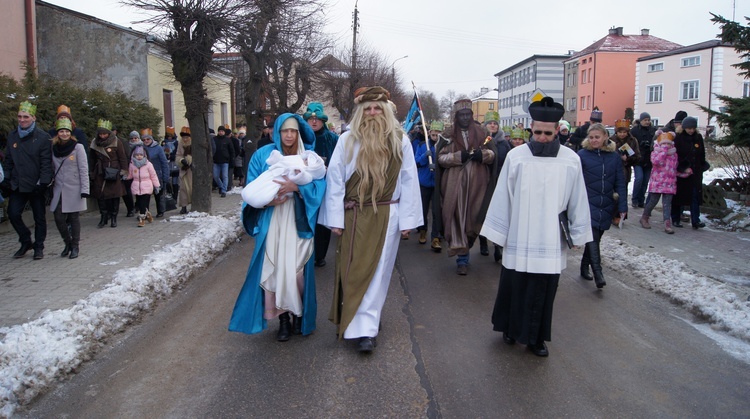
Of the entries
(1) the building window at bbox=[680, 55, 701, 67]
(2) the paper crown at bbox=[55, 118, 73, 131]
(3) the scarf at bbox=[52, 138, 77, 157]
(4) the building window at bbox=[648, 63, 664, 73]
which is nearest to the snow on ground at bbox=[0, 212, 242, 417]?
(3) the scarf at bbox=[52, 138, 77, 157]

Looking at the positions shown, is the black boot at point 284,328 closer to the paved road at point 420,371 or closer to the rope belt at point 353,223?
the paved road at point 420,371

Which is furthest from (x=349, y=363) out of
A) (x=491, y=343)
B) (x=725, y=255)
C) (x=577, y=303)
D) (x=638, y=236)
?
(x=638, y=236)

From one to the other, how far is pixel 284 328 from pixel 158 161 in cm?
837

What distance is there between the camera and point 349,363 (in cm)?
445

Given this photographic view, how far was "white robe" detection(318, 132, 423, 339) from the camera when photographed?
15.4 feet

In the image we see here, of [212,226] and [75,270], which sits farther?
[212,226]

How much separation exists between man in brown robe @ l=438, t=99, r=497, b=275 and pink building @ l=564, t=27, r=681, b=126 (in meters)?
53.3

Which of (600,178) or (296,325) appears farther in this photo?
(600,178)

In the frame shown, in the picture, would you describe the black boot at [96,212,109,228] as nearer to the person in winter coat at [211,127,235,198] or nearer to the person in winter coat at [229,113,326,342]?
the person in winter coat at [211,127,235,198]

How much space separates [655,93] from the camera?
160ft

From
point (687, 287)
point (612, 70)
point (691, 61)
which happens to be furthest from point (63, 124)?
point (612, 70)

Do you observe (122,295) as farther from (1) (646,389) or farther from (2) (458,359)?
(1) (646,389)

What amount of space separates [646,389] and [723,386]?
1.88 ft

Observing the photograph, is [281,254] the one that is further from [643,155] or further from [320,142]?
[643,155]
